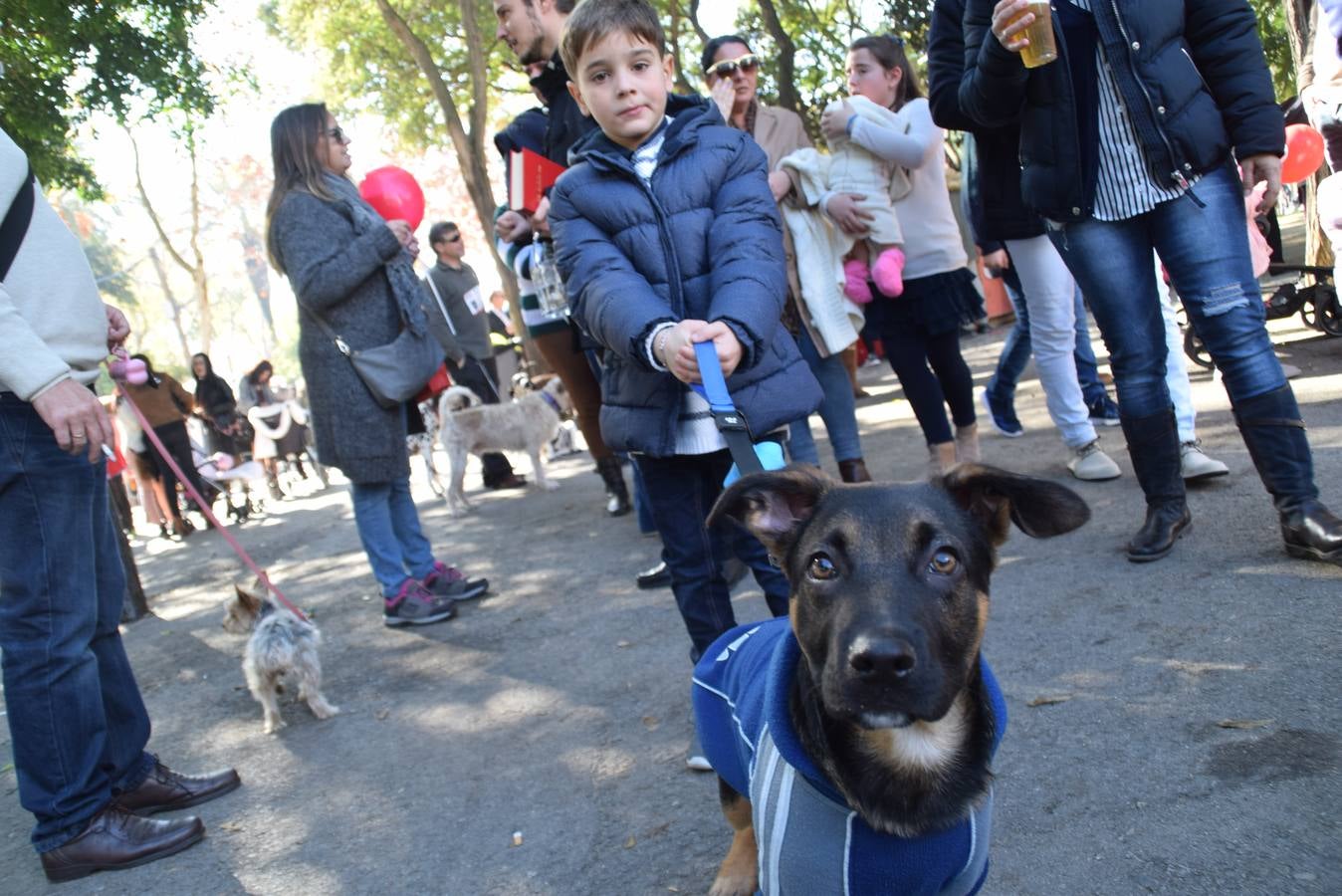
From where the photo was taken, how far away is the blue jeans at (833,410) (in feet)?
19.7

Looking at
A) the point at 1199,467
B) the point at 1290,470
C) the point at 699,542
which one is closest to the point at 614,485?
the point at 1199,467

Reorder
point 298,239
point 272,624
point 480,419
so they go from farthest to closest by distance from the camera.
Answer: point 480,419, point 298,239, point 272,624

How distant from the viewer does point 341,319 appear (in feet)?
18.2

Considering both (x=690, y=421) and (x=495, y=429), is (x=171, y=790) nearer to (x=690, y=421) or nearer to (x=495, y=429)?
(x=690, y=421)

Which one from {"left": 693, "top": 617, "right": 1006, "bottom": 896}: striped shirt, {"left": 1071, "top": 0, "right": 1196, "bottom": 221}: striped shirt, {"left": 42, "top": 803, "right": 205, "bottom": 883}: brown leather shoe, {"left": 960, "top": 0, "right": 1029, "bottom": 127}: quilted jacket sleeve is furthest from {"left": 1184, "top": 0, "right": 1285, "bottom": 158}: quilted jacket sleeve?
{"left": 42, "top": 803, "right": 205, "bottom": 883}: brown leather shoe

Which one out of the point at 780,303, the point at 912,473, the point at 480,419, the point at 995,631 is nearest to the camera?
the point at 780,303

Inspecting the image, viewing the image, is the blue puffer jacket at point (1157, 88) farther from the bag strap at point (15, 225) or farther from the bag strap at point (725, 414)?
the bag strap at point (15, 225)

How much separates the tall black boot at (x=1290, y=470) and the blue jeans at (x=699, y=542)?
82.9 inches

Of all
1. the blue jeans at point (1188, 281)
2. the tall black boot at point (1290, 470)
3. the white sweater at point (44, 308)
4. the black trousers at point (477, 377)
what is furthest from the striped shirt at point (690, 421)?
the black trousers at point (477, 377)

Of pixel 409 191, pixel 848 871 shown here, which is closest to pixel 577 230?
pixel 848 871

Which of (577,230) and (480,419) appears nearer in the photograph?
(577,230)

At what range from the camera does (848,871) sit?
2.14 meters

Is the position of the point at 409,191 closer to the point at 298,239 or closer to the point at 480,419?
the point at 298,239

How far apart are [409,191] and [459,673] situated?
2.94 metres
